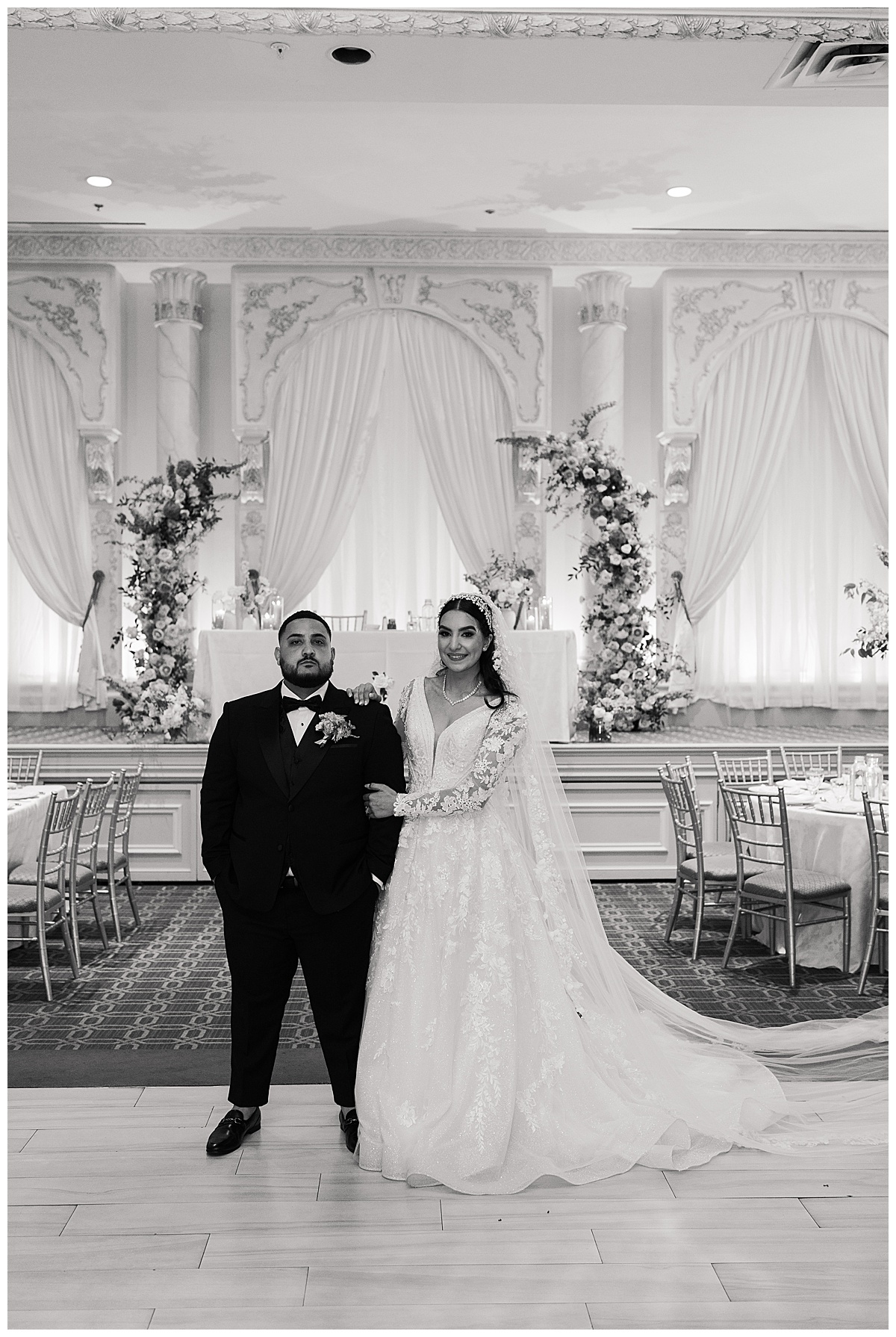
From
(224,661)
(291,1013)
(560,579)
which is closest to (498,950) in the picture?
(291,1013)

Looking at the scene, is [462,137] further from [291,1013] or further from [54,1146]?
[54,1146]

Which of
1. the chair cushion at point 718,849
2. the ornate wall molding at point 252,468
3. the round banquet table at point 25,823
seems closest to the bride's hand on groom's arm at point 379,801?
the round banquet table at point 25,823

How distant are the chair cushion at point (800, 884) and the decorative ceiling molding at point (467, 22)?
3.89 meters

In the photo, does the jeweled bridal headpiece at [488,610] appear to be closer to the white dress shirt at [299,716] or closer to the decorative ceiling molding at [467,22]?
the white dress shirt at [299,716]

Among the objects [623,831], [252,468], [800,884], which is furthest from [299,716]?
[252,468]

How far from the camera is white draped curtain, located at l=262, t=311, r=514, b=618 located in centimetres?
1072

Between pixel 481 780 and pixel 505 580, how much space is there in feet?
19.9

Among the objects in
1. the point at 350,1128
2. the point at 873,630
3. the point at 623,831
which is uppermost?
the point at 873,630

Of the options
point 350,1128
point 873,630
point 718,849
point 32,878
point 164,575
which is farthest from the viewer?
point 164,575

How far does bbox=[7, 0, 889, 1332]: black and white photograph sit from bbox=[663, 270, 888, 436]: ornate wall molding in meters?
0.05

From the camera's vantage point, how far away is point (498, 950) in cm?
370

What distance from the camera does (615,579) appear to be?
31.7 ft

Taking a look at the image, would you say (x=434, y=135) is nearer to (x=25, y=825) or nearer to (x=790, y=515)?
(x=790, y=515)

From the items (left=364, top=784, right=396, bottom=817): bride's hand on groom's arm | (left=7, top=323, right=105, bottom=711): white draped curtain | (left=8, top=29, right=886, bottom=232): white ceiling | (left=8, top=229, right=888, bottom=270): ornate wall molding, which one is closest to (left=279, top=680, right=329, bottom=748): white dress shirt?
(left=364, top=784, right=396, bottom=817): bride's hand on groom's arm
